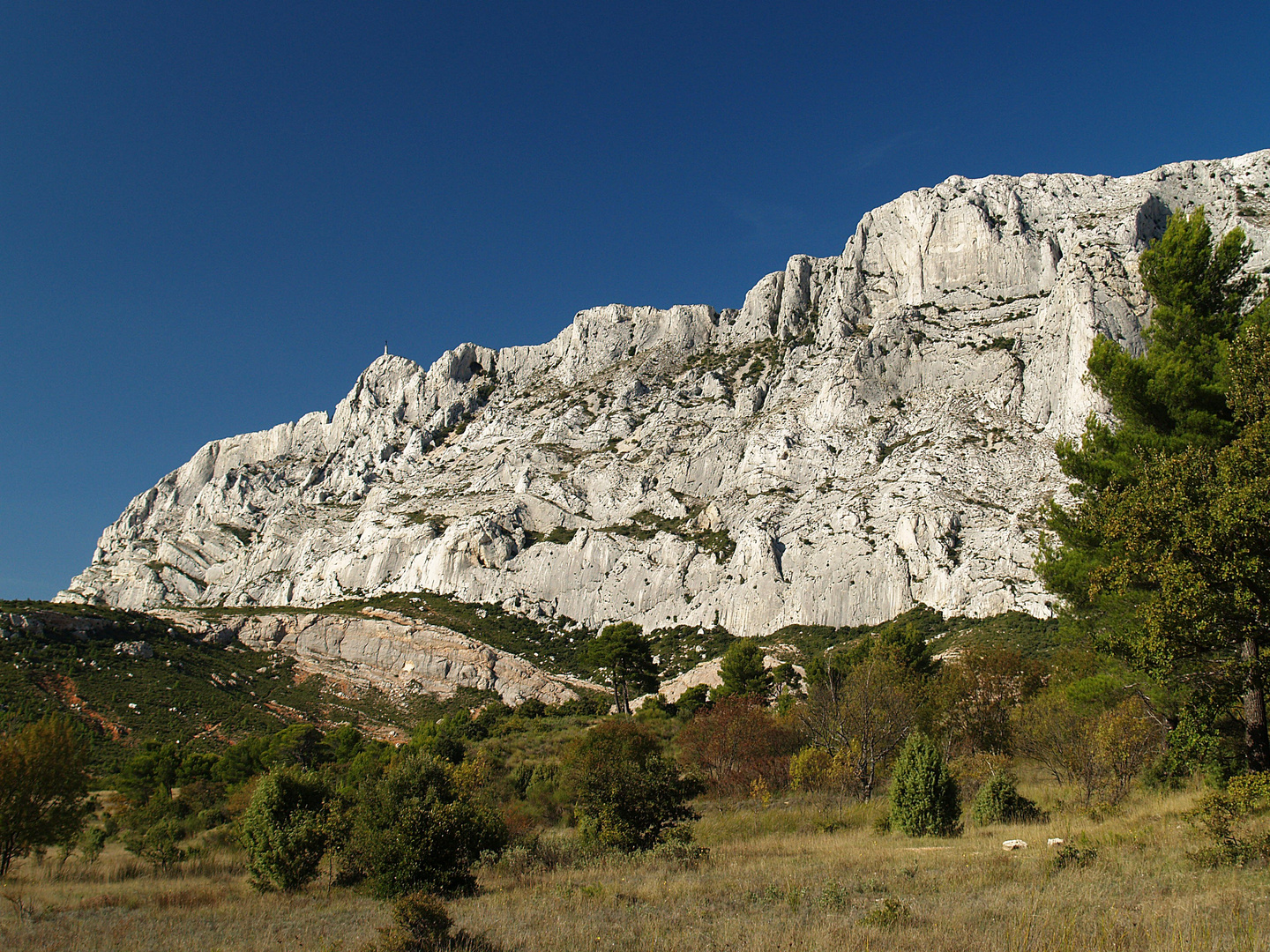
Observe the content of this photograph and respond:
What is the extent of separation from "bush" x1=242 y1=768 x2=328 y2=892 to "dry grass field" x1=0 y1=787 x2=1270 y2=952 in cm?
62

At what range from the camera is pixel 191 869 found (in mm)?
18438

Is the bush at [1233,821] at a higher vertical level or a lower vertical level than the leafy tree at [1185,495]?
lower

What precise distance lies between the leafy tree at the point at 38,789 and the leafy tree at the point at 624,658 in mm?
38406

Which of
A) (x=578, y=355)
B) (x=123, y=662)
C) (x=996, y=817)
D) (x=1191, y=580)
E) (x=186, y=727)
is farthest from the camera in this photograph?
(x=578, y=355)

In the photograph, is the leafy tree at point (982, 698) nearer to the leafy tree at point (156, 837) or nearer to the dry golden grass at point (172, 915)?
the dry golden grass at point (172, 915)

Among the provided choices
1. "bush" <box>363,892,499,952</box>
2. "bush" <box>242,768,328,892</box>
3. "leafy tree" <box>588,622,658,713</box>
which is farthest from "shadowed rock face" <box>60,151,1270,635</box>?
"bush" <box>363,892,499,952</box>

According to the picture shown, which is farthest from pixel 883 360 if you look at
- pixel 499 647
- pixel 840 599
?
pixel 499 647

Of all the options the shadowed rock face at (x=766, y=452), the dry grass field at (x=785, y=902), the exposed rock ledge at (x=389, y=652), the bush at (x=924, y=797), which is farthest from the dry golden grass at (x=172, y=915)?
the shadowed rock face at (x=766, y=452)

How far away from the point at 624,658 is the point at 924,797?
38.4m

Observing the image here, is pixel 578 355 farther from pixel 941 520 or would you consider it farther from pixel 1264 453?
pixel 1264 453

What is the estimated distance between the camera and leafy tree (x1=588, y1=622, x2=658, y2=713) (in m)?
53.9

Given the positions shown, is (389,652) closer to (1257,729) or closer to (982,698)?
(982,698)

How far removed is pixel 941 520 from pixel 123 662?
78.1m

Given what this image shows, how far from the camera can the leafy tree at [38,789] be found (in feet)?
54.2
